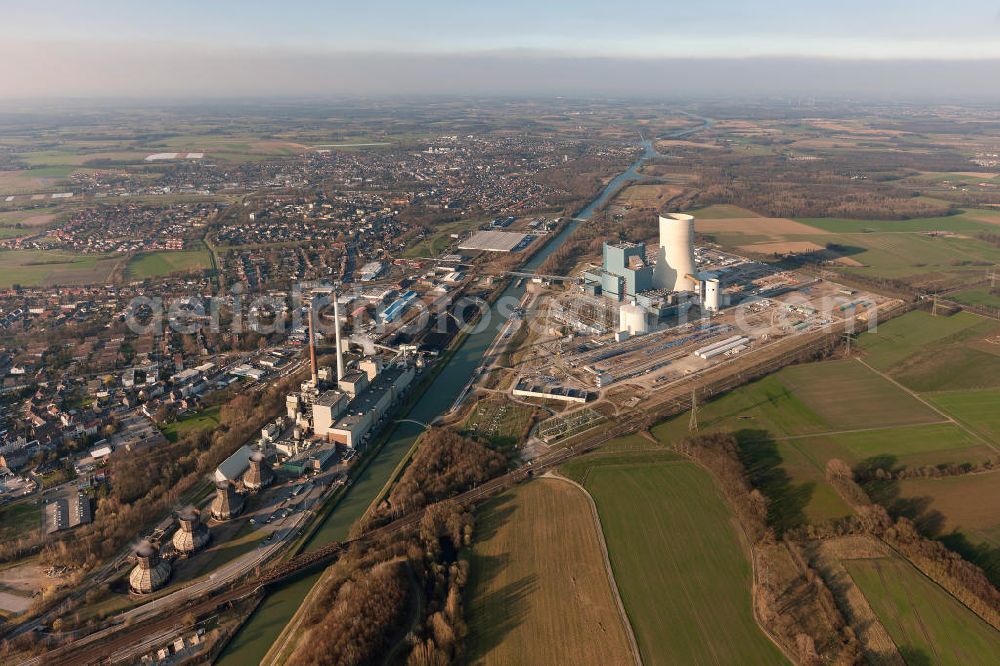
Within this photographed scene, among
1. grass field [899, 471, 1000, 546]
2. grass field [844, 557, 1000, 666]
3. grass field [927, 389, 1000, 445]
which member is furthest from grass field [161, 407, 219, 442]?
grass field [927, 389, 1000, 445]

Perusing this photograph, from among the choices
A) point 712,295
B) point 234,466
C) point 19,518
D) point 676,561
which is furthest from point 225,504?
point 712,295

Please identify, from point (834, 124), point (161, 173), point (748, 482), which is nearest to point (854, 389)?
point (748, 482)

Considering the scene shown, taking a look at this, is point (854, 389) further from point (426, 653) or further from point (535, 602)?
point (426, 653)

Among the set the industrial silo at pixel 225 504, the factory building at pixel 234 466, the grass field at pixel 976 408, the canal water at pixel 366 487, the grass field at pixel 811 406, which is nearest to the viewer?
the canal water at pixel 366 487

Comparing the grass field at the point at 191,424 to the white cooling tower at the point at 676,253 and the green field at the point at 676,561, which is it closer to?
the green field at the point at 676,561

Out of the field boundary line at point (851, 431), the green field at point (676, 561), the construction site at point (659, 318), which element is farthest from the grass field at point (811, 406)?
the green field at point (676, 561)

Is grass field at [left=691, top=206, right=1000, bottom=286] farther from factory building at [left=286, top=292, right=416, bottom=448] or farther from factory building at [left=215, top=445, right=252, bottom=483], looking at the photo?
factory building at [left=215, top=445, right=252, bottom=483]
